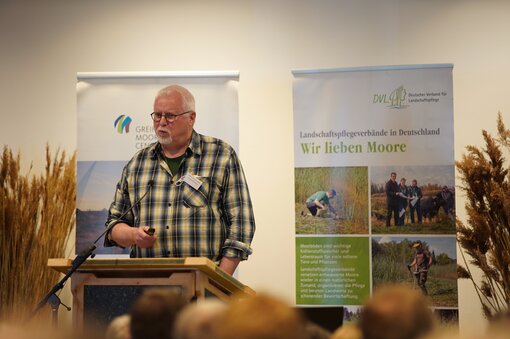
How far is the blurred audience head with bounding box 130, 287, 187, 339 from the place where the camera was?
146cm

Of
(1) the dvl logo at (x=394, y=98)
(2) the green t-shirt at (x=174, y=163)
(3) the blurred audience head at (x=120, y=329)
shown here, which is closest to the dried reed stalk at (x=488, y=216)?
(1) the dvl logo at (x=394, y=98)

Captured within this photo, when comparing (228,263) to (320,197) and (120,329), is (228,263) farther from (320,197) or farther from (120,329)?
(120,329)

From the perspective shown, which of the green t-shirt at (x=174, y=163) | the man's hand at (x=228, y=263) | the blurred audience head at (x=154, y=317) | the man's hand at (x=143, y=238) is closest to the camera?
the blurred audience head at (x=154, y=317)

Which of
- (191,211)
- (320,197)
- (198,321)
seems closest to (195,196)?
(191,211)

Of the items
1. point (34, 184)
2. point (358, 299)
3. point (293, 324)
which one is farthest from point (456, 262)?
point (293, 324)

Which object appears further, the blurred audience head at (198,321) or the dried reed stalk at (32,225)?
the dried reed stalk at (32,225)

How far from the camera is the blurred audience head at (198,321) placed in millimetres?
1336

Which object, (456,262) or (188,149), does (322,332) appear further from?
(456,262)

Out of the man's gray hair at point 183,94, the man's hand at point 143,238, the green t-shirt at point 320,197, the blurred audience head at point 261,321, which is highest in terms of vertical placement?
the man's gray hair at point 183,94

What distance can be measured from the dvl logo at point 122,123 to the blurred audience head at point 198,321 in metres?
4.36

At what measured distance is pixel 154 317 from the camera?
58.1 inches

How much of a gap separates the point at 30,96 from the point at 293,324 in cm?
538

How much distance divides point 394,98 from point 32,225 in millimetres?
2790

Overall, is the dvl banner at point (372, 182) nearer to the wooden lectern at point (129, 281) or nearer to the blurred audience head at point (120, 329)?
the wooden lectern at point (129, 281)
